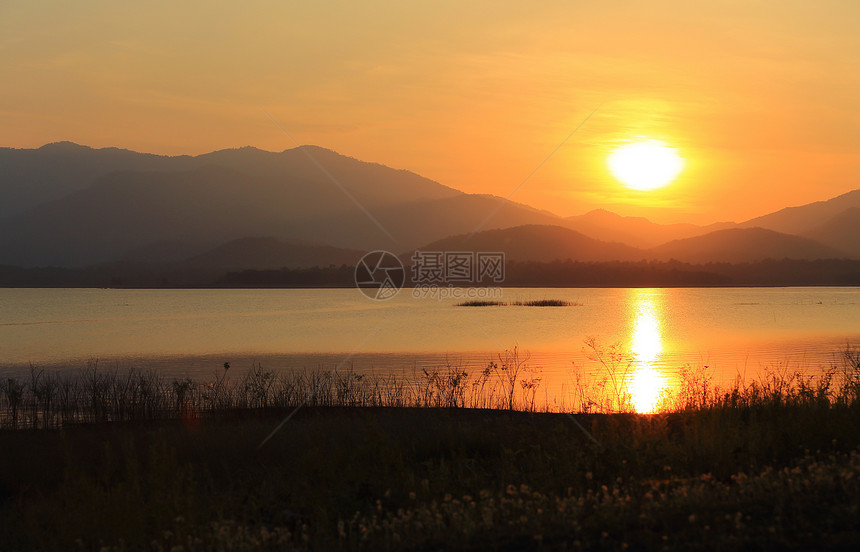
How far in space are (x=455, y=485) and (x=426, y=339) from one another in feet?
112

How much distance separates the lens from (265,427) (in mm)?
16281

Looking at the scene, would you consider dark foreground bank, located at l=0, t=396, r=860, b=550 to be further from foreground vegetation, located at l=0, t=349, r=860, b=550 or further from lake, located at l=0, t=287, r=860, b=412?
lake, located at l=0, t=287, r=860, b=412

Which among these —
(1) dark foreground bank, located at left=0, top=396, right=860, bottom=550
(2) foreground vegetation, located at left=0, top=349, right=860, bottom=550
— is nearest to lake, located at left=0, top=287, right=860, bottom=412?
(2) foreground vegetation, located at left=0, top=349, right=860, bottom=550

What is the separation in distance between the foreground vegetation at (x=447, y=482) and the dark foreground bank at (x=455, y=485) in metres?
0.03

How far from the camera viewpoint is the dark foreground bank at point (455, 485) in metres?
6.61

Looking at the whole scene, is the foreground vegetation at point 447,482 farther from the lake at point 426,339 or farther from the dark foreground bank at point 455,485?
the lake at point 426,339

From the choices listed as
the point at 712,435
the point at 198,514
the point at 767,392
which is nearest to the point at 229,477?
the point at 198,514

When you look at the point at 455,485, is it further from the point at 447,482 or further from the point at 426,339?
the point at 426,339

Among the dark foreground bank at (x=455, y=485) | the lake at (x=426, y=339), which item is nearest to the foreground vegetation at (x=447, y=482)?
the dark foreground bank at (x=455, y=485)

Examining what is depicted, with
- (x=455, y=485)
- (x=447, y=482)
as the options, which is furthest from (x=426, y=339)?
(x=447, y=482)

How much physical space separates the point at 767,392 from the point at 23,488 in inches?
571

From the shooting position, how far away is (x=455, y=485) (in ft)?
33.0

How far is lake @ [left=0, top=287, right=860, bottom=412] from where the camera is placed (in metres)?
31.9

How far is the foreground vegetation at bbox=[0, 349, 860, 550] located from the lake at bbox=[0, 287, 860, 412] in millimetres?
11416
